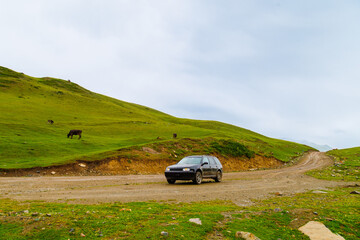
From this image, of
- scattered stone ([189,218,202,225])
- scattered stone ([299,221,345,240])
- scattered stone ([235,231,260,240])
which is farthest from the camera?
scattered stone ([189,218,202,225])

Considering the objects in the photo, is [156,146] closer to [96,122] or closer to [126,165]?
[126,165]

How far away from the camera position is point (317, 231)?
7.85 metres

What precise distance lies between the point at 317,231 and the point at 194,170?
11808mm

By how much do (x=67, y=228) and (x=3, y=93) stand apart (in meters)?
92.3

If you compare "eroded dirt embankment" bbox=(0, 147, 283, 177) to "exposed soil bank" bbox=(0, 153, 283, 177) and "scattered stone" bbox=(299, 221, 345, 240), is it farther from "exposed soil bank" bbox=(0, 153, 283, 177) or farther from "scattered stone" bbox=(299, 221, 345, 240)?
"scattered stone" bbox=(299, 221, 345, 240)

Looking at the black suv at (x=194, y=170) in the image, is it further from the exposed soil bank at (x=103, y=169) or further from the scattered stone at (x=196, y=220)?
the scattered stone at (x=196, y=220)

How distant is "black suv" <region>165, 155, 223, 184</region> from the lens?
1923 centimetres

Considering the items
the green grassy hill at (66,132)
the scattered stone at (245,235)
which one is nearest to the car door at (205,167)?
the scattered stone at (245,235)

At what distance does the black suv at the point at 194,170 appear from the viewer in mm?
19234

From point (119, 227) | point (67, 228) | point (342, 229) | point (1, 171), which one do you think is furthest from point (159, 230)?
point (1, 171)

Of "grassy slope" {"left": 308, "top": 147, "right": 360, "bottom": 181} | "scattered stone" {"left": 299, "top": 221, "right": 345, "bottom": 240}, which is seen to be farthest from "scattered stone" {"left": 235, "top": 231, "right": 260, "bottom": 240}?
"grassy slope" {"left": 308, "top": 147, "right": 360, "bottom": 181}

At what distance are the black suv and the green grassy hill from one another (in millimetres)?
13407

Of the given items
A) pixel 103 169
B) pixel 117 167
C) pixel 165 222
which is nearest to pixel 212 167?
pixel 117 167

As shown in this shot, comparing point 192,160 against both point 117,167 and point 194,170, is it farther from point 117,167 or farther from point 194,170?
point 117,167
